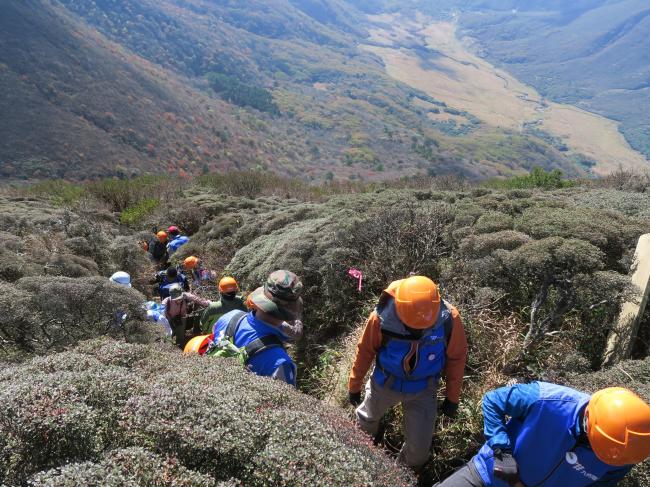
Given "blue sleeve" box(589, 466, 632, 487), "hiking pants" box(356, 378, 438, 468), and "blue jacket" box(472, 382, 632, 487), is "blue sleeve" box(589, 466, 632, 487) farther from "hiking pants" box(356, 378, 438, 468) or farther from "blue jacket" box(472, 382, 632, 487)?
"hiking pants" box(356, 378, 438, 468)

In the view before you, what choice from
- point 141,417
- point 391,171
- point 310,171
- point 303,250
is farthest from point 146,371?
point 391,171

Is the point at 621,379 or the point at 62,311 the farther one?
the point at 62,311

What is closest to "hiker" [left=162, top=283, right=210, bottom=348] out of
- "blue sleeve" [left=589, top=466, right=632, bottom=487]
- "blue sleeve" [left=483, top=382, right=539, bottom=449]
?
"blue sleeve" [left=483, top=382, right=539, bottom=449]

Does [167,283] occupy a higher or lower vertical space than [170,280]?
lower

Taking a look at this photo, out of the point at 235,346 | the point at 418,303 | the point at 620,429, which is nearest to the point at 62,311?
the point at 235,346

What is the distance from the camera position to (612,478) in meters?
2.56

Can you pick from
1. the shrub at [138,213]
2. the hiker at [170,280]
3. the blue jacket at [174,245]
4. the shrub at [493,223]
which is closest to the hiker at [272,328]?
the shrub at [493,223]

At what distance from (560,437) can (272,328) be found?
210cm

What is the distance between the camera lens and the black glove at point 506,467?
2650mm

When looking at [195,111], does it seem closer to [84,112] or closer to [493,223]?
[84,112]

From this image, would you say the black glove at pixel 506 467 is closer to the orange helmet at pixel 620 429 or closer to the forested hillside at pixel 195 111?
the orange helmet at pixel 620 429

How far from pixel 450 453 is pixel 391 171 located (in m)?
107

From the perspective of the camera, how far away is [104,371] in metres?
2.82

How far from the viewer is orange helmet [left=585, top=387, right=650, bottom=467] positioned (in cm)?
226
